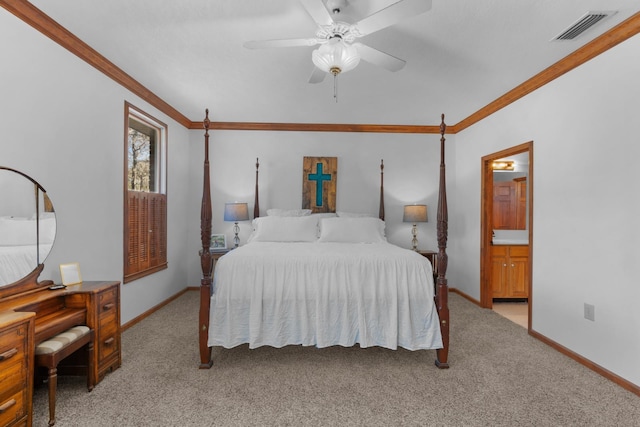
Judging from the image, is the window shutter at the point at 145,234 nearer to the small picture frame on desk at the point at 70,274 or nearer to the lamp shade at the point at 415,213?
the small picture frame on desk at the point at 70,274

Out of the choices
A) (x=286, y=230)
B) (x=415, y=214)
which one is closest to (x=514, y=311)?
(x=415, y=214)

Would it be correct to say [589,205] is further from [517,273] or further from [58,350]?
[58,350]

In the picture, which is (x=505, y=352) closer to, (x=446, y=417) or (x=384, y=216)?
(x=446, y=417)

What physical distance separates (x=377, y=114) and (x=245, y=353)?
325 cm

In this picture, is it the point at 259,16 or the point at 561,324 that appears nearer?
the point at 259,16

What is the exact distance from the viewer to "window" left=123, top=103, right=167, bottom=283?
11.2 feet

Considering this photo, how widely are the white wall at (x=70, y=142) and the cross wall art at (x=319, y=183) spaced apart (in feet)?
7.23

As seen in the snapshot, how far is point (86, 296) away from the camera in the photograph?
2.20 meters

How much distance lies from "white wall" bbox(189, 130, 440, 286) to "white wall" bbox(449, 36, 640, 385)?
5.16ft

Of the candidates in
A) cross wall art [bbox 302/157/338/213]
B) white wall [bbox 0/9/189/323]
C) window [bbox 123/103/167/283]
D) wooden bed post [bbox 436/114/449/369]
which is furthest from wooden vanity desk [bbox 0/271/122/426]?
cross wall art [bbox 302/157/338/213]

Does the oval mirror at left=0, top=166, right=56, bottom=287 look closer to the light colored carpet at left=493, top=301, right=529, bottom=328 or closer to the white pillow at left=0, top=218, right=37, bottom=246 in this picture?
the white pillow at left=0, top=218, right=37, bottom=246

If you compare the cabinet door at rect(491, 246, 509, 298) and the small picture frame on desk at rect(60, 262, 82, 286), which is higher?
the small picture frame on desk at rect(60, 262, 82, 286)

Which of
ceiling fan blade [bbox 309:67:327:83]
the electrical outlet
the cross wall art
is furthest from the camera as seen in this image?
the cross wall art

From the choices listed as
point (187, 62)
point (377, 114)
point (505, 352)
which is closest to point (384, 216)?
point (377, 114)
